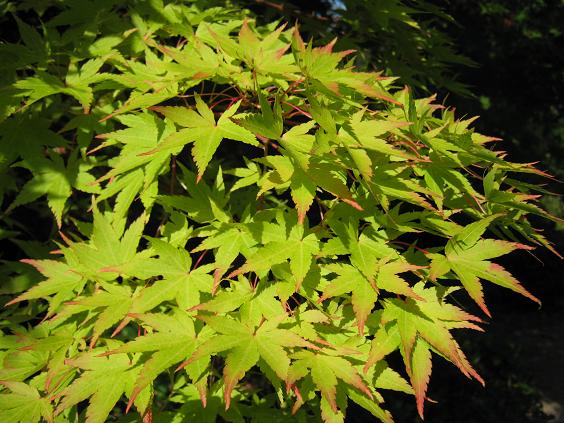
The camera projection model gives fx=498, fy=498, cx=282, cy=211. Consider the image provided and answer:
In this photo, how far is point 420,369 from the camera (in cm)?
134

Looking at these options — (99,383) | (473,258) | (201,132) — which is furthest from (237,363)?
(473,258)

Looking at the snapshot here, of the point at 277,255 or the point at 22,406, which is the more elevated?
the point at 277,255

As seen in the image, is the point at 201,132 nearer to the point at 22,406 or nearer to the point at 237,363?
the point at 237,363

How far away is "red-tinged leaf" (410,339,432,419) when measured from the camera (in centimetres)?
130

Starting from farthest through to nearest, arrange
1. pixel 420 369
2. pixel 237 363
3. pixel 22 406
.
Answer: pixel 22 406, pixel 420 369, pixel 237 363

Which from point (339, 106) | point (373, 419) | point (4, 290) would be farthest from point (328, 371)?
point (373, 419)

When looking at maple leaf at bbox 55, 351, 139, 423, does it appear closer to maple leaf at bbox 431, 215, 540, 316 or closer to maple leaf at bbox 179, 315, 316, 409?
maple leaf at bbox 179, 315, 316, 409

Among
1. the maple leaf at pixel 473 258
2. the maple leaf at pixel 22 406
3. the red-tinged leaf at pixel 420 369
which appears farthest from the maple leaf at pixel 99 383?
the maple leaf at pixel 473 258

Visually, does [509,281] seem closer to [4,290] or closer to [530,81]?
[4,290]

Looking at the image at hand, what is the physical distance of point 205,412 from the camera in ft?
5.68

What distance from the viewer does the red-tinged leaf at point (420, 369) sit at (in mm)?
1300

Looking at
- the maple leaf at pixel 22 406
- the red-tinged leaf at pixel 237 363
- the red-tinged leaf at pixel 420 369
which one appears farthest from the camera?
the maple leaf at pixel 22 406


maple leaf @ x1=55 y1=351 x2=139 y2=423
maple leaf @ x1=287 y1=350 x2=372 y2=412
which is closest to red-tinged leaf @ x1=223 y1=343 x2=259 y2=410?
maple leaf @ x1=287 y1=350 x2=372 y2=412

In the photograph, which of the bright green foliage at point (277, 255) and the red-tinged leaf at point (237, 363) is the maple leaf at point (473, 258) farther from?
the red-tinged leaf at point (237, 363)
